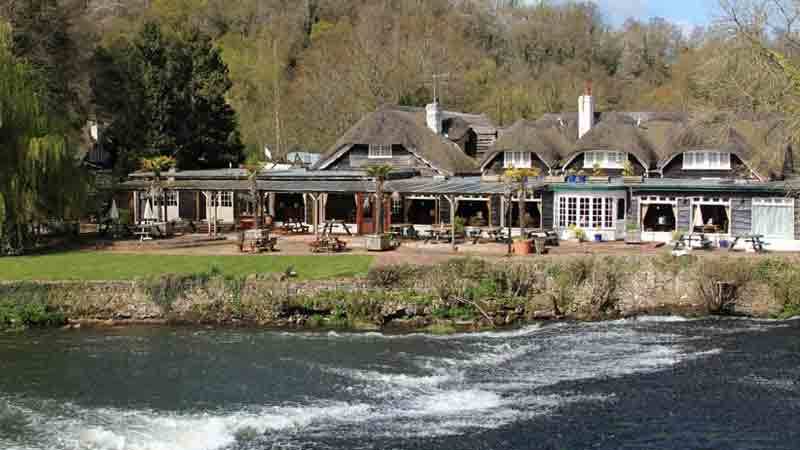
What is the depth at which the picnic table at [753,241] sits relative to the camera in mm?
32812

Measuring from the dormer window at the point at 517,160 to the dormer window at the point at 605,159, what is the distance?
250cm

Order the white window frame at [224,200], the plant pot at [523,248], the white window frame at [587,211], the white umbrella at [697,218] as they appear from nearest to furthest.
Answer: the plant pot at [523,248] < the white umbrella at [697,218] < the white window frame at [587,211] < the white window frame at [224,200]

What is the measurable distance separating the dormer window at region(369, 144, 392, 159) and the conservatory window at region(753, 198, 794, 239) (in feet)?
52.1

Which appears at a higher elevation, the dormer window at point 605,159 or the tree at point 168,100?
the tree at point 168,100

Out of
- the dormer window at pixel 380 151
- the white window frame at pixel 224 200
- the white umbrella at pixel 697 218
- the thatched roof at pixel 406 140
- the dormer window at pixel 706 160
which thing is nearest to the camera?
the white umbrella at pixel 697 218

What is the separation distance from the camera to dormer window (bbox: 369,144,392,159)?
44000 mm

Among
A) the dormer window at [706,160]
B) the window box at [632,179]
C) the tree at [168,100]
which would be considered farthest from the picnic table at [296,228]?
the dormer window at [706,160]

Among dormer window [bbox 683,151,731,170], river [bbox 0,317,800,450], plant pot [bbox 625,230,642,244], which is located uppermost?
dormer window [bbox 683,151,731,170]

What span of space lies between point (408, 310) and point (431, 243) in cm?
747

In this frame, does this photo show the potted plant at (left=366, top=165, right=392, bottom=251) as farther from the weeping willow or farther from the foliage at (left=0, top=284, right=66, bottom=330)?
the foliage at (left=0, top=284, right=66, bottom=330)

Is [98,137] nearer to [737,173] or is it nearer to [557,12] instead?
[737,173]

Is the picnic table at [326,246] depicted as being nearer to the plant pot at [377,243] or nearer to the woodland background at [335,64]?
the plant pot at [377,243]

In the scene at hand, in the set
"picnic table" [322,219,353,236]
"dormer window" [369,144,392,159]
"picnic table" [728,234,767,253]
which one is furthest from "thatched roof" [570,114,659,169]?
"picnic table" [322,219,353,236]

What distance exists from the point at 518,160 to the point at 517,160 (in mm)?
42
